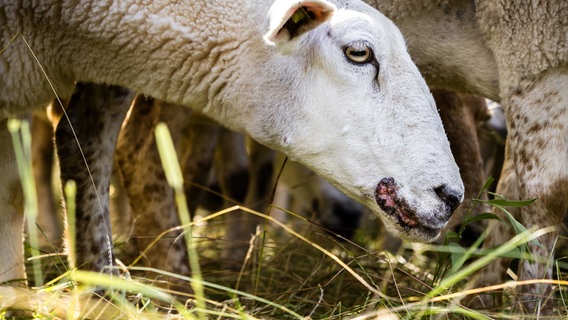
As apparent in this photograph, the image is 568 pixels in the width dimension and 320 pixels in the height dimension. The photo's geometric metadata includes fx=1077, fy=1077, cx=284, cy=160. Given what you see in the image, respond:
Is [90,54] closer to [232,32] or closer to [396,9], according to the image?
[232,32]

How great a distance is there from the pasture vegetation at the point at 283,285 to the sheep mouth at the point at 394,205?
0.15 metres

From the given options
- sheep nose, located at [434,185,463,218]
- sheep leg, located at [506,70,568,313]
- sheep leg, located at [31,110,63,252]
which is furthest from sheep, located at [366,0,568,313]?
sheep leg, located at [31,110,63,252]

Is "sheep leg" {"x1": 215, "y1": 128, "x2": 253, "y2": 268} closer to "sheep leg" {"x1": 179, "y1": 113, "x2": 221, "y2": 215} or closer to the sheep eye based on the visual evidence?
"sheep leg" {"x1": 179, "y1": 113, "x2": 221, "y2": 215}

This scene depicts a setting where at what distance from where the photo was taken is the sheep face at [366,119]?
419 cm

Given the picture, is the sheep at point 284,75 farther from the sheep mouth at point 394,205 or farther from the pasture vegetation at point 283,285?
the pasture vegetation at point 283,285

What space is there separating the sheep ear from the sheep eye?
0.17 metres

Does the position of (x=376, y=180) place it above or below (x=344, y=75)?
below

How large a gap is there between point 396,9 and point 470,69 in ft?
1.58

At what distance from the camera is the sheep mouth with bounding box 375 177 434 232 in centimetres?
421

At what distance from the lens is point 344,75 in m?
4.26

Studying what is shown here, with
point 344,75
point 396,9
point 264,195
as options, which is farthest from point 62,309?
point 264,195

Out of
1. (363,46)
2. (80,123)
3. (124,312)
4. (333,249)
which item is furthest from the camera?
(333,249)

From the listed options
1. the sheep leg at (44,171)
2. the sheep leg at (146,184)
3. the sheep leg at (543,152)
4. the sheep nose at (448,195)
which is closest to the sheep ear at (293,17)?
the sheep nose at (448,195)

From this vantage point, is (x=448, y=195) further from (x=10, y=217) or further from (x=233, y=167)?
(x=233, y=167)
